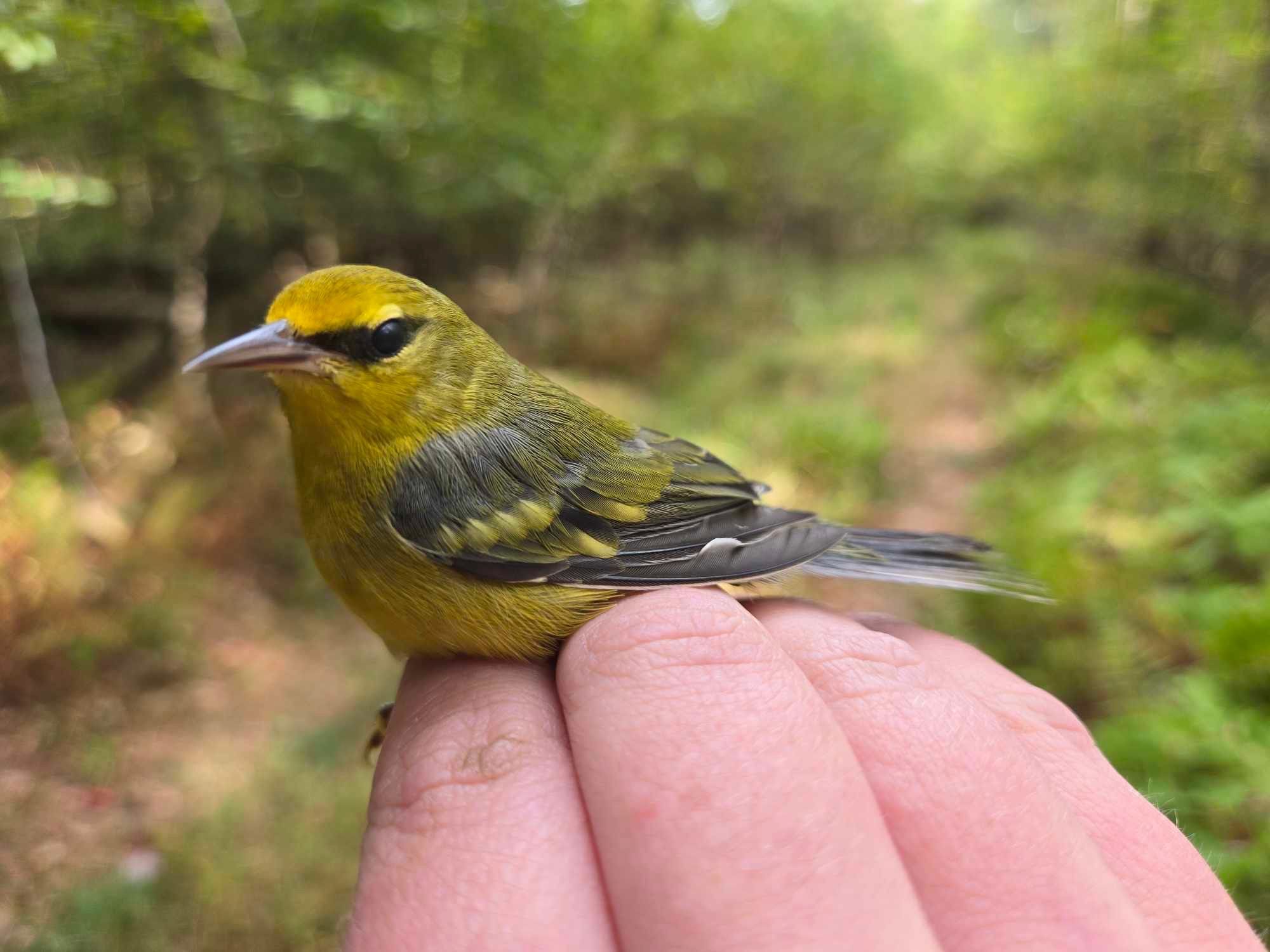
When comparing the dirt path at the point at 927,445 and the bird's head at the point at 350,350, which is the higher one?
the bird's head at the point at 350,350

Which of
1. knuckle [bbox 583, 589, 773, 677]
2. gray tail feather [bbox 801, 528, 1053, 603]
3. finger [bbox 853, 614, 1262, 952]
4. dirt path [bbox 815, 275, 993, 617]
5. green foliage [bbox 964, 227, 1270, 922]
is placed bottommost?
dirt path [bbox 815, 275, 993, 617]

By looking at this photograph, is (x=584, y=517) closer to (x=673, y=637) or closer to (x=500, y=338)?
(x=673, y=637)

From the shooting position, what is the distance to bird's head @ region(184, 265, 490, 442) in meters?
1.20

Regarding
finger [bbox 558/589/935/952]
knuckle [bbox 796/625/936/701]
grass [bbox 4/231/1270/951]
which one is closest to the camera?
finger [bbox 558/589/935/952]

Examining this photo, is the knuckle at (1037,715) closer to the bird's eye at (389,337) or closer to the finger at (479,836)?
the finger at (479,836)

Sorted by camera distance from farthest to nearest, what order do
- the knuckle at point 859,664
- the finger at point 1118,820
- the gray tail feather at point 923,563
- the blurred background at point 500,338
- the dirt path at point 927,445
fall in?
the dirt path at point 927,445 < the blurred background at point 500,338 < the gray tail feather at point 923,563 < the knuckle at point 859,664 < the finger at point 1118,820

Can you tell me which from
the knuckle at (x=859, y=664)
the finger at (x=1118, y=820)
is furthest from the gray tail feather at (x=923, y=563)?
the knuckle at (x=859, y=664)

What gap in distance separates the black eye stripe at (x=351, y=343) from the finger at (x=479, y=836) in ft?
1.96

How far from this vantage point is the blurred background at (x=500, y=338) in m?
2.80

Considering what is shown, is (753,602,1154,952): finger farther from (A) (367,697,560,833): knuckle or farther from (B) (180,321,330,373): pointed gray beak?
(B) (180,321,330,373): pointed gray beak

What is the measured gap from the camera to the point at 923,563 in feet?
5.52

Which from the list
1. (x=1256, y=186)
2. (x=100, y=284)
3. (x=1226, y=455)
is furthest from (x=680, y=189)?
(x=1226, y=455)

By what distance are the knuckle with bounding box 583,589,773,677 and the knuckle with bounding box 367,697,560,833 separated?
14cm

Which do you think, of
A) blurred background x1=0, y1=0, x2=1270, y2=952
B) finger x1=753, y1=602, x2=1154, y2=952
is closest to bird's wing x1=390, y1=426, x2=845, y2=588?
finger x1=753, y1=602, x2=1154, y2=952
